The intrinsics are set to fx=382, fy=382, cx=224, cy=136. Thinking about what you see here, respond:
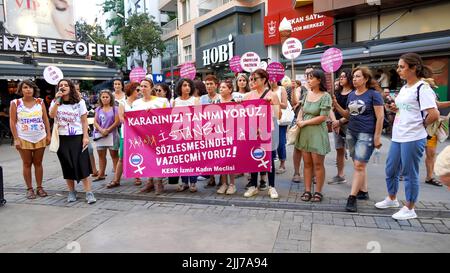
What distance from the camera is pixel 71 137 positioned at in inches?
225

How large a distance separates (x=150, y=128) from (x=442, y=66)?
33.0 ft

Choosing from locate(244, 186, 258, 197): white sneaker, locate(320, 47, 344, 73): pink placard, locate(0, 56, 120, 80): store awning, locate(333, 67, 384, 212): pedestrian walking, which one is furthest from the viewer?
locate(0, 56, 120, 80): store awning

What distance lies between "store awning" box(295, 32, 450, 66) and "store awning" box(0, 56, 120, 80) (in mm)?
8822

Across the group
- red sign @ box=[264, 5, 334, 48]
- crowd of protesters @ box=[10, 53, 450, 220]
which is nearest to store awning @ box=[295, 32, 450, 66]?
red sign @ box=[264, 5, 334, 48]

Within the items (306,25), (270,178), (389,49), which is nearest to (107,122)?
(270,178)

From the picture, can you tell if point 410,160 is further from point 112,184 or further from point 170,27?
point 170,27

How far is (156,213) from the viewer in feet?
16.7

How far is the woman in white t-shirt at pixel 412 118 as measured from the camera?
424 centimetres

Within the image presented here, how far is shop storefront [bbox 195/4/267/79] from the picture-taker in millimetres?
22453

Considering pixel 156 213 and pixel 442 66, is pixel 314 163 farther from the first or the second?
pixel 442 66

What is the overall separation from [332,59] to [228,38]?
1724 centimetres

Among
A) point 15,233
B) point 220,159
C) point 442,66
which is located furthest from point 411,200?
point 442,66

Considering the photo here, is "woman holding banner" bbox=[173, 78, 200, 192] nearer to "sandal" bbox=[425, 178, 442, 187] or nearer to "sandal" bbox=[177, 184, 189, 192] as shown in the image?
"sandal" bbox=[177, 184, 189, 192]

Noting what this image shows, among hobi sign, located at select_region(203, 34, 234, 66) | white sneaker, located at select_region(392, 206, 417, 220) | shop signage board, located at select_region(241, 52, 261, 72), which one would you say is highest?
hobi sign, located at select_region(203, 34, 234, 66)
